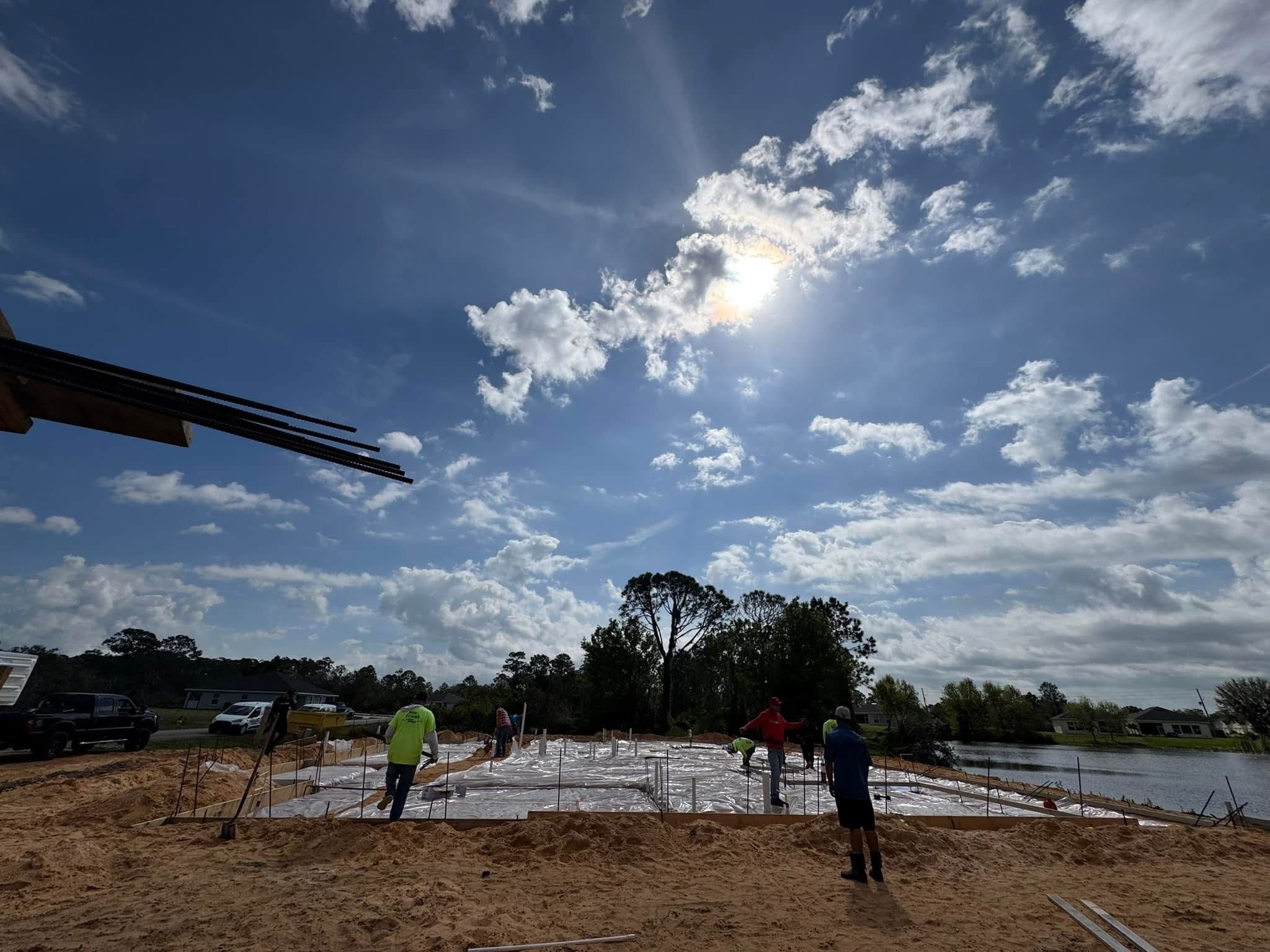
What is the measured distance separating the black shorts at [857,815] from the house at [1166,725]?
263ft

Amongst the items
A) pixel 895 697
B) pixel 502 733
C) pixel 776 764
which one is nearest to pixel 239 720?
pixel 502 733

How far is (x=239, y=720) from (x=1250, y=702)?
65.9 m

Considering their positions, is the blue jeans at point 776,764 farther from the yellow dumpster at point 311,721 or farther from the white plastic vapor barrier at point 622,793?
the yellow dumpster at point 311,721

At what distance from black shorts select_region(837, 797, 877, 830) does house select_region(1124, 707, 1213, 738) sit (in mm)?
80172

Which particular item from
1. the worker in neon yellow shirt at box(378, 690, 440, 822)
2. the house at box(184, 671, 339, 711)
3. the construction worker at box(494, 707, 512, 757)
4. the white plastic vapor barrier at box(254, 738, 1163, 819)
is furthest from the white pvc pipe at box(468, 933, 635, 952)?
the house at box(184, 671, 339, 711)

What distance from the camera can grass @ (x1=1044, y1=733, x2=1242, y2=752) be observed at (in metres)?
49.0

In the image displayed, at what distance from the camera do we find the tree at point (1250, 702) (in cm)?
4531

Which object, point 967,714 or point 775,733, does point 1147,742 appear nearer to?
Result: point 967,714

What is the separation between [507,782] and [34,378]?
404 inches

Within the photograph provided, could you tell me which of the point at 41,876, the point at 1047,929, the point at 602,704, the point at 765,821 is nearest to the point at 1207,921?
the point at 1047,929

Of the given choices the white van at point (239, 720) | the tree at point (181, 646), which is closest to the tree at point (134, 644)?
the tree at point (181, 646)

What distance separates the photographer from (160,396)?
226cm

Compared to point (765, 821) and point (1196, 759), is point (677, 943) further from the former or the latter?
point (1196, 759)

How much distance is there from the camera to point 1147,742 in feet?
183
